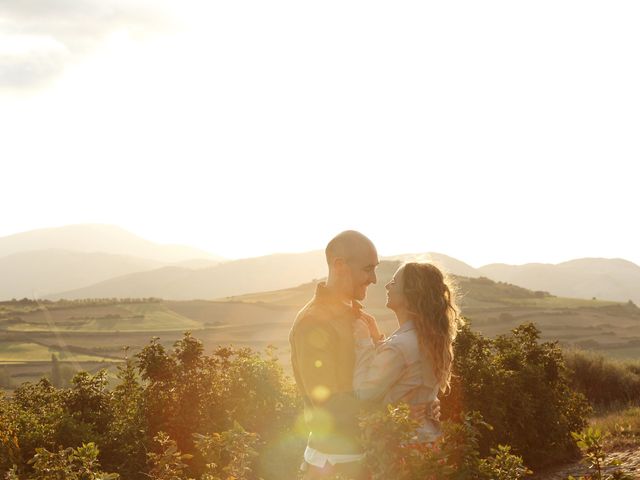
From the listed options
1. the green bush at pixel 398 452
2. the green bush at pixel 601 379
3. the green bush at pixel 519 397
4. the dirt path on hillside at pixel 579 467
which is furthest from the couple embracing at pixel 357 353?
the green bush at pixel 601 379

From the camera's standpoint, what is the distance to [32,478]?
4.87 m

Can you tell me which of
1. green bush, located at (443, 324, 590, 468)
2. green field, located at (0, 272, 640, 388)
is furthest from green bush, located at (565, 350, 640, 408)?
green field, located at (0, 272, 640, 388)

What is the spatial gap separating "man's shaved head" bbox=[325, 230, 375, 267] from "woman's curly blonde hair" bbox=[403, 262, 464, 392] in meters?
0.34

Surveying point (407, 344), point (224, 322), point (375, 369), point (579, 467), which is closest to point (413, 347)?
point (407, 344)

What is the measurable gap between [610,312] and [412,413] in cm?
7579

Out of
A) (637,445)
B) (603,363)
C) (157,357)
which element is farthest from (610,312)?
(157,357)

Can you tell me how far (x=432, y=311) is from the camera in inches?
146

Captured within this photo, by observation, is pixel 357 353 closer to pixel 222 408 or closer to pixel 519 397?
pixel 222 408

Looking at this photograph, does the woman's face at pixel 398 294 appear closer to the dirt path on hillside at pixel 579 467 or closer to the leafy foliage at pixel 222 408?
the leafy foliage at pixel 222 408

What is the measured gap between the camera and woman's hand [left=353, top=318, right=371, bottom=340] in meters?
3.61

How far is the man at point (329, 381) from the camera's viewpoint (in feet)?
11.3

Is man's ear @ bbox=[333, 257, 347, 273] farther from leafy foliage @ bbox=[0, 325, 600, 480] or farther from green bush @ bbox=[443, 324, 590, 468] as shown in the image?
green bush @ bbox=[443, 324, 590, 468]

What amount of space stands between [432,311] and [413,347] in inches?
10.2

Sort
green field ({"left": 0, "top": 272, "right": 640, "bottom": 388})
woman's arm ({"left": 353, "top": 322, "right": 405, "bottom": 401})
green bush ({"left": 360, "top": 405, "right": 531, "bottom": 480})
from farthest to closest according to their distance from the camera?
green field ({"left": 0, "top": 272, "right": 640, "bottom": 388})
woman's arm ({"left": 353, "top": 322, "right": 405, "bottom": 401})
green bush ({"left": 360, "top": 405, "right": 531, "bottom": 480})
